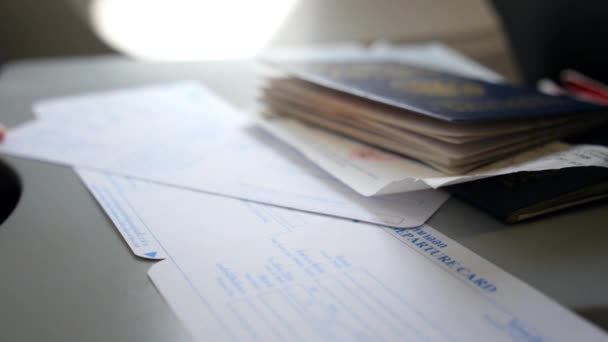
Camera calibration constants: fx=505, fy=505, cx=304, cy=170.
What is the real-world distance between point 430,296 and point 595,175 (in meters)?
0.23

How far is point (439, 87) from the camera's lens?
0.64 metres

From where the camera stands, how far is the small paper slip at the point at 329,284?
325 mm

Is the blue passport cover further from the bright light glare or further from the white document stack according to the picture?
the bright light glare

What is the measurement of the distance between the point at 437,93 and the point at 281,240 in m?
0.30

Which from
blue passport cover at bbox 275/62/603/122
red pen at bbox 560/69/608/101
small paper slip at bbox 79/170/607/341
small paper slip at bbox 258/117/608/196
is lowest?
small paper slip at bbox 79/170/607/341

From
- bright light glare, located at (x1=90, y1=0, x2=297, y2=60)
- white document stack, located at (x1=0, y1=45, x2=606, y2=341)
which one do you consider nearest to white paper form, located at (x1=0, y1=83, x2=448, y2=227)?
white document stack, located at (x1=0, y1=45, x2=606, y2=341)

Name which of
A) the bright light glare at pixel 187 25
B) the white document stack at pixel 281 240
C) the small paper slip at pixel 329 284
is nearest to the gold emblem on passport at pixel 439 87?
the white document stack at pixel 281 240

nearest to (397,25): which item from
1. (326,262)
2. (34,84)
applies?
(34,84)

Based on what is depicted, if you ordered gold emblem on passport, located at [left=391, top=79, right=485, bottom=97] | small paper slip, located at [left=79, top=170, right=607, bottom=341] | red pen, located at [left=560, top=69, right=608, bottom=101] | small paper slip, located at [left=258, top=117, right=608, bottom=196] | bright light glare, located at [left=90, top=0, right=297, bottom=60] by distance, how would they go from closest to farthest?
small paper slip, located at [left=79, top=170, right=607, bottom=341]
small paper slip, located at [left=258, top=117, right=608, bottom=196]
gold emblem on passport, located at [left=391, top=79, right=485, bottom=97]
red pen, located at [left=560, top=69, right=608, bottom=101]
bright light glare, located at [left=90, top=0, right=297, bottom=60]

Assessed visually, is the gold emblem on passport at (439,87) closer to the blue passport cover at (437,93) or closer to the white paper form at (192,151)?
the blue passport cover at (437,93)

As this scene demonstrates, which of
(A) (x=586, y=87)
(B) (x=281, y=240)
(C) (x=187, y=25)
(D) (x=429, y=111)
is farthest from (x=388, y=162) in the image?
(C) (x=187, y=25)

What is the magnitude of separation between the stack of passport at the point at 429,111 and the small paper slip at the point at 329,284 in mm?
114

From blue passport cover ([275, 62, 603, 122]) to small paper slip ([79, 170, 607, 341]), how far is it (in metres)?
0.16

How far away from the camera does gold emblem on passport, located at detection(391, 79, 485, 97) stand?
0.61m
